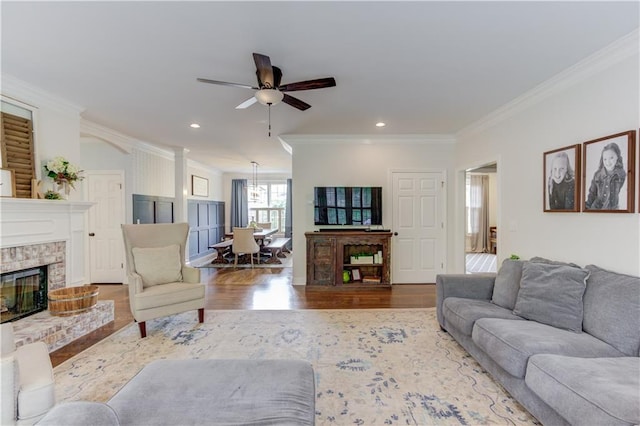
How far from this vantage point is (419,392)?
2.07 meters

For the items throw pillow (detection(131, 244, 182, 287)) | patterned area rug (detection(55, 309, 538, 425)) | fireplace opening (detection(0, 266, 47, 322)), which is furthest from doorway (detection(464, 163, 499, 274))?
fireplace opening (detection(0, 266, 47, 322))

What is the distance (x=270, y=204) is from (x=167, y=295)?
6.88 meters

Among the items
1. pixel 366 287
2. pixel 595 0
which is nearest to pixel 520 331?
pixel 595 0

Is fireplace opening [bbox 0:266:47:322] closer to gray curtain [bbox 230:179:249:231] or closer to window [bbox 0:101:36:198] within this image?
window [bbox 0:101:36:198]

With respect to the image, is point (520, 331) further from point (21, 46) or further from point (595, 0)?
point (21, 46)

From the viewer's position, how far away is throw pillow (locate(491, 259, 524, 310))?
2593 millimetres

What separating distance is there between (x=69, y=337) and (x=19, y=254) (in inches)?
38.7

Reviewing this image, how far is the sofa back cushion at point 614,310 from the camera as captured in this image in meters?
1.78

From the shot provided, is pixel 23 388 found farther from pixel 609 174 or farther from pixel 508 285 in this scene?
pixel 609 174

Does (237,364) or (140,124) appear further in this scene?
(140,124)

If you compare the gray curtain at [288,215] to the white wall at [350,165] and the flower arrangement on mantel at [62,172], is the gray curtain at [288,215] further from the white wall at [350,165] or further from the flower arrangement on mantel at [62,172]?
the flower arrangement on mantel at [62,172]

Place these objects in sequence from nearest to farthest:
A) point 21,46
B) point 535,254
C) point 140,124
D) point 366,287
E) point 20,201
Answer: point 21,46
point 20,201
point 535,254
point 140,124
point 366,287

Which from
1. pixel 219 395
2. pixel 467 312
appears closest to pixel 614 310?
pixel 467 312

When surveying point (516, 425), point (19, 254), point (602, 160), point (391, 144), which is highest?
point (391, 144)
